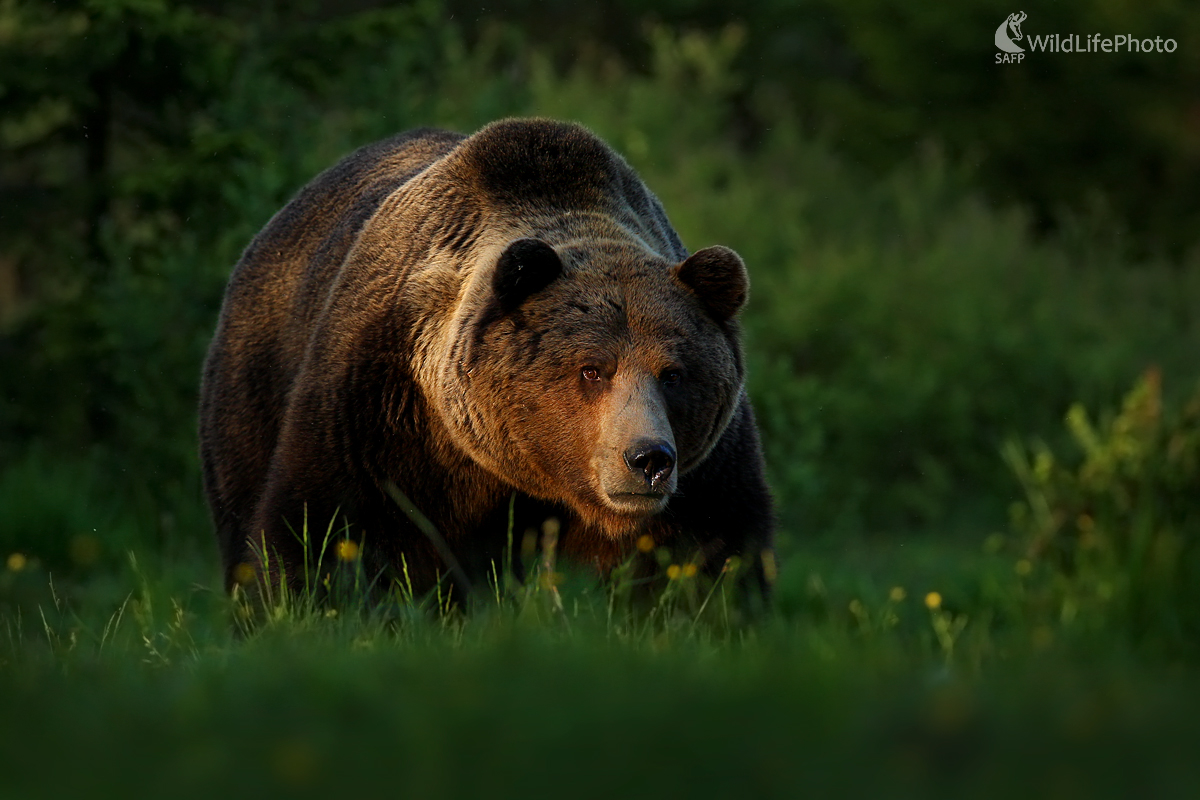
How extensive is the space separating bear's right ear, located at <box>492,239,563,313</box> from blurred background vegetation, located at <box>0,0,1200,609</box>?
10.2 ft

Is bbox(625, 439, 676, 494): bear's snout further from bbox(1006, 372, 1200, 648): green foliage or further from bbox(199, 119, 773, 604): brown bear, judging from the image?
bbox(1006, 372, 1200, 648): green foliage

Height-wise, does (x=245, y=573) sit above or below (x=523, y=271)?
below

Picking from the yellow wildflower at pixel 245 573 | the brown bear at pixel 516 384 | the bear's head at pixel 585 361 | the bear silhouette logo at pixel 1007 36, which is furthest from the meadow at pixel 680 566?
the bear silhouette logo at pixel 1007 36

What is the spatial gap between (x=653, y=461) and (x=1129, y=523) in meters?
2.55

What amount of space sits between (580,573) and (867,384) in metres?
7.73

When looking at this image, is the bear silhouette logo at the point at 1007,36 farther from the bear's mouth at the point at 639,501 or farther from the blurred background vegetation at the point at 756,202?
the bear's mouth at the point at 639,501

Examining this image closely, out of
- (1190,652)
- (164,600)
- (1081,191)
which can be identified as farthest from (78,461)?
(1081,191)

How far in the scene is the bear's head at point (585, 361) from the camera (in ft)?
16.3

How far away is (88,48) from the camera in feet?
30.9

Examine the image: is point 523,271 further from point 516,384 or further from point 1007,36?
point 1007,36

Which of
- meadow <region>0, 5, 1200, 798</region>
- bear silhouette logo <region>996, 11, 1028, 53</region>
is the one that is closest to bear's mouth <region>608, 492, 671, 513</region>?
meadow <region>0, 5, 1200, 798</region>

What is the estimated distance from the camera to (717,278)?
523 centimetres

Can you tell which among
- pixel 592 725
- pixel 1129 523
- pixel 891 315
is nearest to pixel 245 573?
pixel 592 725

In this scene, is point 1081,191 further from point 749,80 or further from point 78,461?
point 78,461
